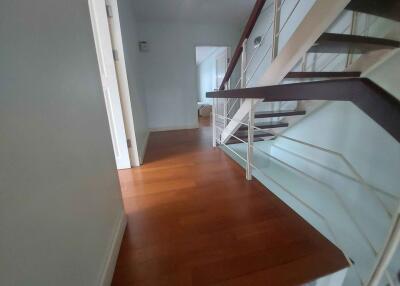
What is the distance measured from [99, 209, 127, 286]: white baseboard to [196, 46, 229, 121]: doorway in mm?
4446

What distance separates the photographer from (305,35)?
1036mm

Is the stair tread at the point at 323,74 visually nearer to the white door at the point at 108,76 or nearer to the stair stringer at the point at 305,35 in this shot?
the stair stringer at the point at 305,35

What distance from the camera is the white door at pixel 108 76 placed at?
158 cm

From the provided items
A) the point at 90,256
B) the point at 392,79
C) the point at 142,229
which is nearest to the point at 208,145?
the point at 142,229

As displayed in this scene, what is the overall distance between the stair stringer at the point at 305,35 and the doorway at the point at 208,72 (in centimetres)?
366

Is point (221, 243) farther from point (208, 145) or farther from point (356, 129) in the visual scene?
point (208, 145)

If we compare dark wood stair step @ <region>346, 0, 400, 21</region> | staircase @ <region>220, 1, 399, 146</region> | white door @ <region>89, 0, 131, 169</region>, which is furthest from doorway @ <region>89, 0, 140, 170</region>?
dark wood stair step @ <region>346, 0, 400, 21</region>

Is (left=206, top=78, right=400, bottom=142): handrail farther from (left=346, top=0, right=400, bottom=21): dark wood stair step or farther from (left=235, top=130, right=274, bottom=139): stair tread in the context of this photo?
(left=235, top=130, right=274, bottom=139): stair tread

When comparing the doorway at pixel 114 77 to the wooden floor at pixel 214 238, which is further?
the doorway at pixel 114 77

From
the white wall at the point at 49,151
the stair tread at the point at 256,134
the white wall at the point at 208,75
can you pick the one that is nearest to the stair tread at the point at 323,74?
the stair tread at the point at 256,134

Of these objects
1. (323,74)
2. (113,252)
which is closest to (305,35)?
(323,74)

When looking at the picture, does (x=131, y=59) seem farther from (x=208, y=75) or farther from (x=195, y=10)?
(x=208, y=75)

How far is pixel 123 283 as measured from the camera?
2.67 feet

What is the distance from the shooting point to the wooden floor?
0.83 m
